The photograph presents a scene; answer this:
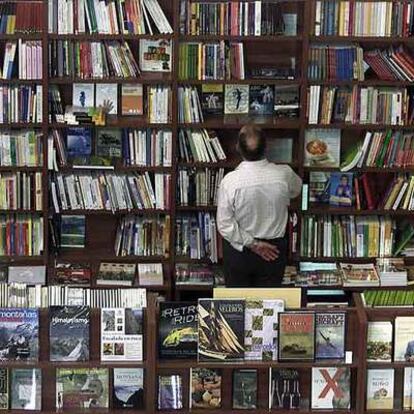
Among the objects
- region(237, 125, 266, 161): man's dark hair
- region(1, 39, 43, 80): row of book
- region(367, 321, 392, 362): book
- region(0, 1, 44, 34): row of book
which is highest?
region(0, 1, 44, 34): row of book

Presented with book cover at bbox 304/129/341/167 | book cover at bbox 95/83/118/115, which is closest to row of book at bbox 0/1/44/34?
book cover at bbox 95/83/118/115

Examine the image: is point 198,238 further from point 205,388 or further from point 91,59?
point 205,388

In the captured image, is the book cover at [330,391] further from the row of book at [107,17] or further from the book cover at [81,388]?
the row of book at [107,17]

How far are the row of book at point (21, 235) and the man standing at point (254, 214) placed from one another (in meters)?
1.34

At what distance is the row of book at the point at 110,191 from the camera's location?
6402 mm

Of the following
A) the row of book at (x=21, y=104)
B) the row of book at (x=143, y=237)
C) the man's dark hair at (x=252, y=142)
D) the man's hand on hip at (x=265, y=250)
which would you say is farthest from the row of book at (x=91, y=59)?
the man's hand on hip at (x=265, y=250)

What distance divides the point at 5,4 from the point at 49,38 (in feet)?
1.17

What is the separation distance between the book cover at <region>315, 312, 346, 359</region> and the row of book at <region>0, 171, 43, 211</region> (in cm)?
271

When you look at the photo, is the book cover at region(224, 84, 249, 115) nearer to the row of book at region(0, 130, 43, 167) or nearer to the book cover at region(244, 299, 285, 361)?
the row of book at region(0, 130, 43, 167)

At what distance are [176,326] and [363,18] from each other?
283cm

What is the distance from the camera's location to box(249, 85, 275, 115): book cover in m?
6.39

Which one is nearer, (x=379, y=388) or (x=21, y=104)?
(x=379, y=388)

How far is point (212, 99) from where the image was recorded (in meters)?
6.40

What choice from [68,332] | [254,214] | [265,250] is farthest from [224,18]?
[68,332]
